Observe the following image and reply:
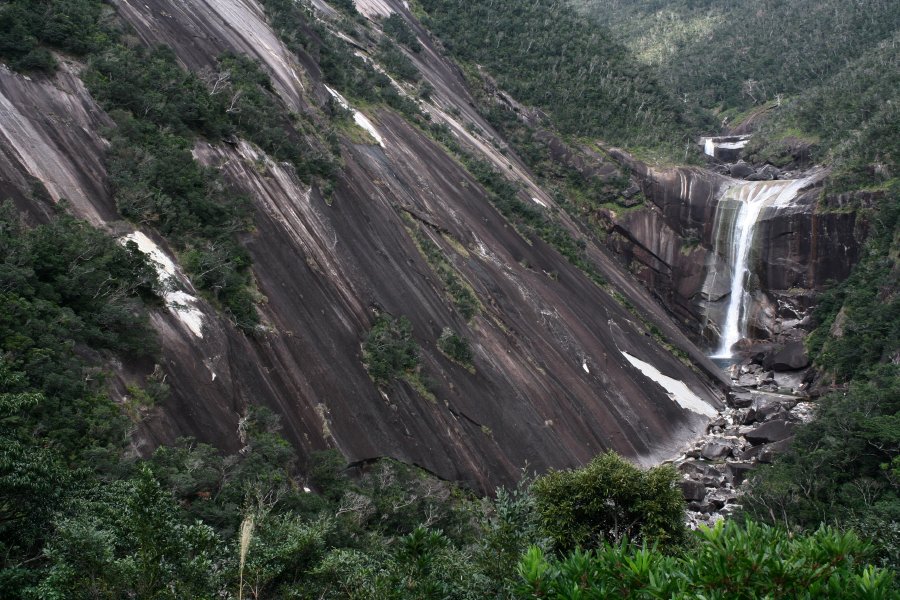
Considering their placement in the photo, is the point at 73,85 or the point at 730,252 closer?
the point at 73,85

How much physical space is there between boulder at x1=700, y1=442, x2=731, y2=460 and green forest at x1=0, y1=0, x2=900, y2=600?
5.89 m

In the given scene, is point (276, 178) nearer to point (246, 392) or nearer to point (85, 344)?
point (246, 392)

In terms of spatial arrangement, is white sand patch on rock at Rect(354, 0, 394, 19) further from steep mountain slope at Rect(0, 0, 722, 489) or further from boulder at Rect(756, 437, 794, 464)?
boulder at Rect(756, 437, 794, 464)

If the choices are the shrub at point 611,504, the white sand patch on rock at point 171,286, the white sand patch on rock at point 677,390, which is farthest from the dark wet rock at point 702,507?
the white sand patch on rock at point 171,286

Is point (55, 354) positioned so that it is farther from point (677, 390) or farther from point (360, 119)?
point (677, 390)

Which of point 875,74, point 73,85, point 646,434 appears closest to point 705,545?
point 73,85

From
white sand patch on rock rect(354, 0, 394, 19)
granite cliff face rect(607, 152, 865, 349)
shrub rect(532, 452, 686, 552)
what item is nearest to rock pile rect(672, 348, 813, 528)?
shrub rect(532, 452, 686, 552)

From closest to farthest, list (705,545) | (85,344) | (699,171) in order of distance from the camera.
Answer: (705,545) → (85,344) → (699,171)

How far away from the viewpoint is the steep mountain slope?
17000mm

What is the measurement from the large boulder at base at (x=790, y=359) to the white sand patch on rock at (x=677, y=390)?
10.4 meters

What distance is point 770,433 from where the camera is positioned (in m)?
33.3

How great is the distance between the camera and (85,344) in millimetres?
13805

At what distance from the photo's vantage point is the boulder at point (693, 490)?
1090 inches

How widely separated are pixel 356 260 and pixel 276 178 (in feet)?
13.3
